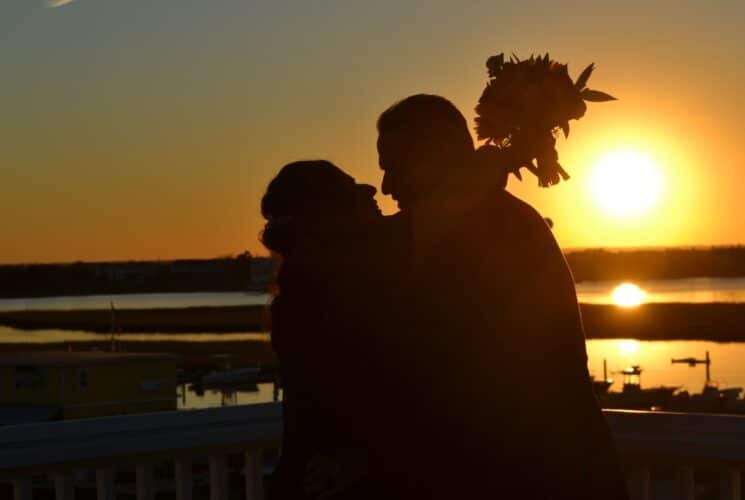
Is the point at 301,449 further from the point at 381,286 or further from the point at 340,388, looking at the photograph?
the point at 381,286

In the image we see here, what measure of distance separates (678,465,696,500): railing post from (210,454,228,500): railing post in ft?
4.11

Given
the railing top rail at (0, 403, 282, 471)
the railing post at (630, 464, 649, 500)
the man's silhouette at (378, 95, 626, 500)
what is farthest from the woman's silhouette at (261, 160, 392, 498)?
the railing post at (630, 464, 649, 500)

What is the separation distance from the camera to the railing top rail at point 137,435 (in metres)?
3.48

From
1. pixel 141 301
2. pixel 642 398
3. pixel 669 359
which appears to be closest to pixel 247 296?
pixel 141 301

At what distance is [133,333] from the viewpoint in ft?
263

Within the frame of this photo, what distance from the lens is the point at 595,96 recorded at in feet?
9.10

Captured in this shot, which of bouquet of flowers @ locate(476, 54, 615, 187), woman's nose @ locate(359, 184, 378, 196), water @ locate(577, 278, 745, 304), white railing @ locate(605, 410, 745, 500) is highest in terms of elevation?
water @ locate(577, 278, 745, 304)

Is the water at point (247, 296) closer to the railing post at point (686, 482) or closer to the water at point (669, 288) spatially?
the water at point (669, 288)

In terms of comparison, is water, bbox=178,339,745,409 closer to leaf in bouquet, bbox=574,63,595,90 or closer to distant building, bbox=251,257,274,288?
distant building, bbox=251,257,274,288

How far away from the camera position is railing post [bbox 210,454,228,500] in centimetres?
386

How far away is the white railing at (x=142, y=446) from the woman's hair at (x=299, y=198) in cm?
116

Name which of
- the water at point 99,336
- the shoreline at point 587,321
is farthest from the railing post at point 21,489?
the water at point 99,336

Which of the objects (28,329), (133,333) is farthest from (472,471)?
(28,329)

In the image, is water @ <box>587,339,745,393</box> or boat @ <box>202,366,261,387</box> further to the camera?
water @ <box>587,339,745,393</box>
